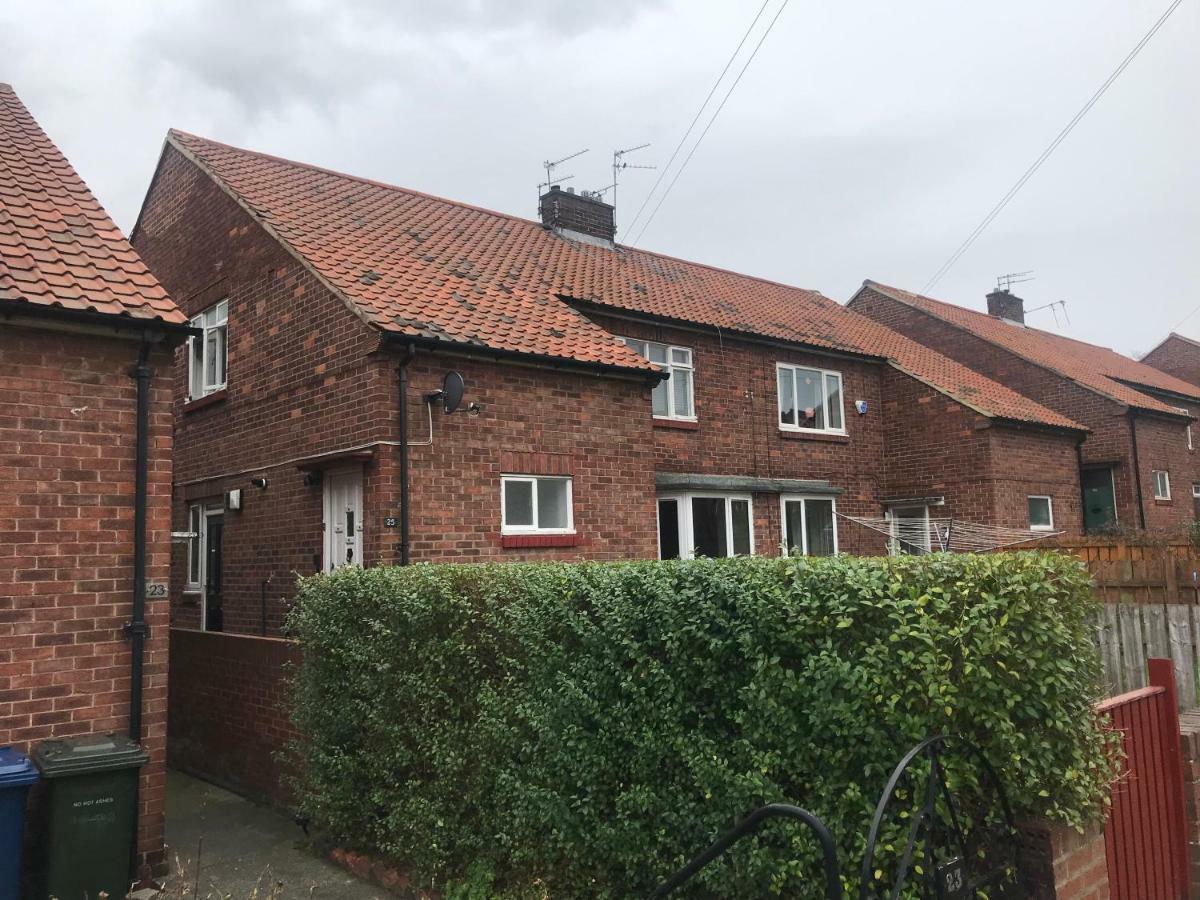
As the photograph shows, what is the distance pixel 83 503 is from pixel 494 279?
25.8 ft

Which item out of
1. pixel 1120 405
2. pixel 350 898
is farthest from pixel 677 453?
pixel 1120 405

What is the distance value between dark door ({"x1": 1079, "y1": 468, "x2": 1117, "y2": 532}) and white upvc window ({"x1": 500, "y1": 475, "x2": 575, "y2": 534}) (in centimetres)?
1860

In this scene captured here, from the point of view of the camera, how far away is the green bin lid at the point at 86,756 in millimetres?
6176

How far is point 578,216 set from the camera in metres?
19.6

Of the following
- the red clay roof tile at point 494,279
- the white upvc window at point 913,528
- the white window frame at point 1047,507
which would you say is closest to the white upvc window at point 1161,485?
the red clay roof tile at point 494,279

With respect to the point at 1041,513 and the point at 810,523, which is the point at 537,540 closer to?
the point at 810,523

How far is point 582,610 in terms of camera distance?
208 inches

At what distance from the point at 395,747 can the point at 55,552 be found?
299cm

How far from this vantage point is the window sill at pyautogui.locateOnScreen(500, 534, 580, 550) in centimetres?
1102

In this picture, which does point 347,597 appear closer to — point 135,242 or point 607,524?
point 607,524

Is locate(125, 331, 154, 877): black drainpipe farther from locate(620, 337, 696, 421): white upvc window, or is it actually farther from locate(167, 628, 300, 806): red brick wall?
locate(620, 337, 696, 421): white upvc window

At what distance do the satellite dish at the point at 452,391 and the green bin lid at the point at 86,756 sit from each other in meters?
4.86

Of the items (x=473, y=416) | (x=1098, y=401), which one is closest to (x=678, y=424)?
(x=473, y=416)

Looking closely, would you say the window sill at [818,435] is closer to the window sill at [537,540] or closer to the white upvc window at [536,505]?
the white upvc window at [536,505]
